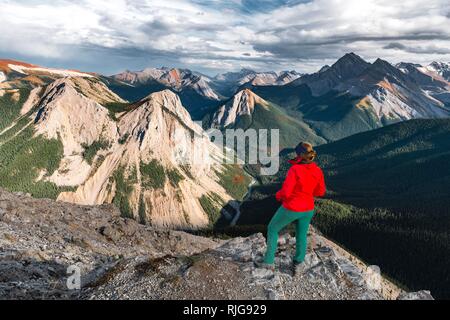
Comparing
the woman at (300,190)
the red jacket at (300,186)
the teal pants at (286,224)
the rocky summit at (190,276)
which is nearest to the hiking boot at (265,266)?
the teal pants at (286,224)

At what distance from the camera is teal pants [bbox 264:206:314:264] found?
2378 cm

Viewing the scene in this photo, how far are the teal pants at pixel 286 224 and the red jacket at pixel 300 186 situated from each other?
419 millimetres

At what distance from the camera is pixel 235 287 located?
23.2m

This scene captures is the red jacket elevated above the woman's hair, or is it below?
below

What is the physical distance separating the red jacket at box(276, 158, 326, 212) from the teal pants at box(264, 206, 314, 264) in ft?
1.37

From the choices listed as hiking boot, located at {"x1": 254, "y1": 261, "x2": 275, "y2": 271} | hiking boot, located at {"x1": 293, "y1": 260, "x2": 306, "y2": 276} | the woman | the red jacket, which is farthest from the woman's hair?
hiking boot, located at {"x1": 254, "y1": 261, "x2": 275, "y2": 271}

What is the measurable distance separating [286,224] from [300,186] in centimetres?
268

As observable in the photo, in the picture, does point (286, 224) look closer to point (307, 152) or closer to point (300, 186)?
point (300, 186)

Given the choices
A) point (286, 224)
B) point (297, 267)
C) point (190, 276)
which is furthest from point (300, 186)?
point (190, 276)

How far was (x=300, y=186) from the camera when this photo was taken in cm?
2312

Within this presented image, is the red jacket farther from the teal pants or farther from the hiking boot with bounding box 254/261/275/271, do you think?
the hiking boot with bounding box 254/261/275/271

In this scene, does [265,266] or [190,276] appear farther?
[265,266]
